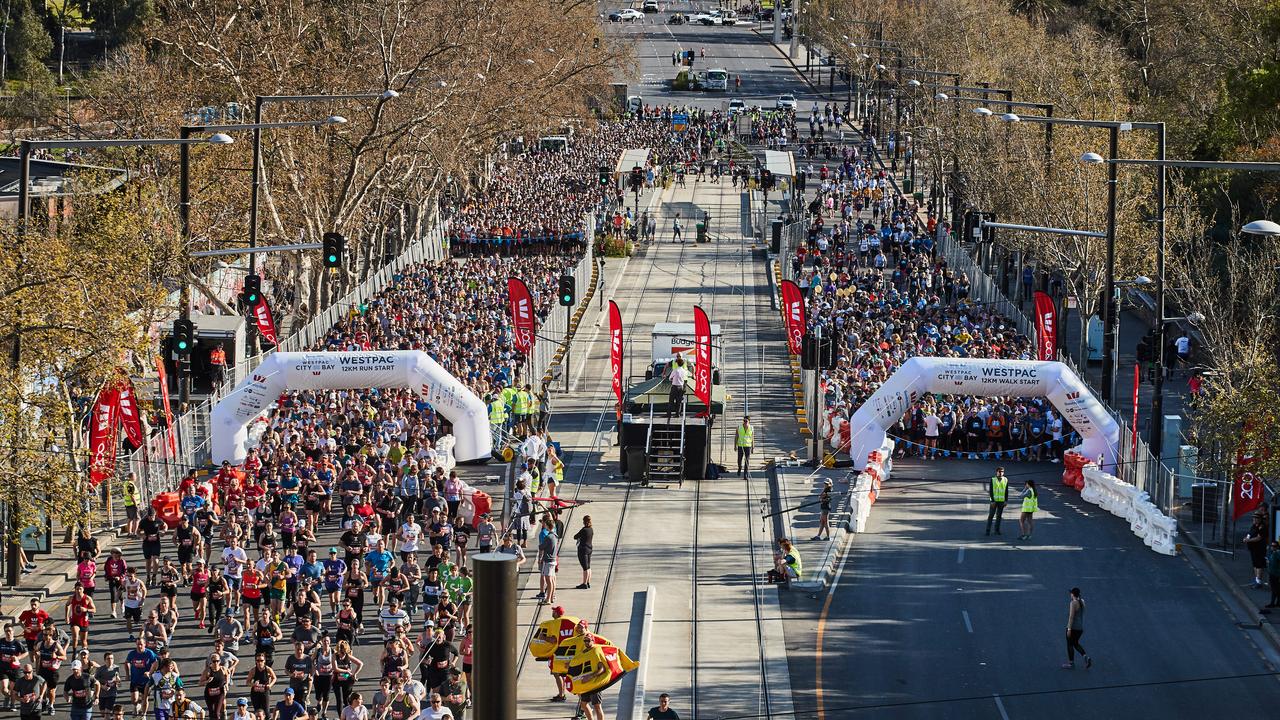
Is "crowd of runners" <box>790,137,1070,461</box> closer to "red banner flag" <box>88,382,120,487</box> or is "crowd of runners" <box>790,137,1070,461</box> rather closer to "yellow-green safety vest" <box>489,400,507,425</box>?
"yellow-green safety vest" <box>489,400,507,425</box>

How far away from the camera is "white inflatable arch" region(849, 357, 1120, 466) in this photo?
37.3 m

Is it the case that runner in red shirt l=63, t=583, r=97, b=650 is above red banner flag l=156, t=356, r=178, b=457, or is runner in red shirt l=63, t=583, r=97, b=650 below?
below

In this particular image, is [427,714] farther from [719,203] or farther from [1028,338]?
[719,203]

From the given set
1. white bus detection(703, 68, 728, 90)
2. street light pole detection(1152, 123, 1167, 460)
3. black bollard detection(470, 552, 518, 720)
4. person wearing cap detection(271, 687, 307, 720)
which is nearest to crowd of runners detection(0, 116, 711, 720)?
person wearing cap detection(271, 687, 307, 720)

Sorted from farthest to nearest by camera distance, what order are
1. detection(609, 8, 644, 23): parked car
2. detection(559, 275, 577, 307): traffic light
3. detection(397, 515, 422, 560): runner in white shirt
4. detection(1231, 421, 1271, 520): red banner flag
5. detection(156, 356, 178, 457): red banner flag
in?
1. detection(609, 8, 644, 23): parked car
2. detection(559, 275, 577, 307): traffic light
3. detection(156, 356, 178, 457): red banner flag
4. detection(1231, 421, 1271, 520): red banner flag
5. detection(397, 515, 422, 560): runner in white shirt

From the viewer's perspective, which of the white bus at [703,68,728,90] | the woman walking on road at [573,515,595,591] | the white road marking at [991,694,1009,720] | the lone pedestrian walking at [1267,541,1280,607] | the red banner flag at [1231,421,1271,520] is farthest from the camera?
the white bus at [703,68,728,90]

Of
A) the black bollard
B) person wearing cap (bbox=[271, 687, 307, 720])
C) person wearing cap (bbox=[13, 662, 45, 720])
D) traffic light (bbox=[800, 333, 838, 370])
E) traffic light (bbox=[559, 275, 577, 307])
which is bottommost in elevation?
person wearing cap (bbox=[13, 662, 45, 720])

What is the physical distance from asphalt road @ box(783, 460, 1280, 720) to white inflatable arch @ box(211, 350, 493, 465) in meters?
9.24

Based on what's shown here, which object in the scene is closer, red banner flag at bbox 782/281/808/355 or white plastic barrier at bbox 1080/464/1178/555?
white plastic barrier at bbox 1080/464/1178/555

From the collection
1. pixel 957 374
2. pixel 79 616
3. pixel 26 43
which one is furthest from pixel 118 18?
pixel 79 616

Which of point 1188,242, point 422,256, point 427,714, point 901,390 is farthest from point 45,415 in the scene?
point 422,256

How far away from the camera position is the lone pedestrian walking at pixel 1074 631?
81.7 feet

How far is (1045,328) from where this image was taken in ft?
135

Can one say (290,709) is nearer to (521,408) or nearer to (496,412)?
(496,412)
